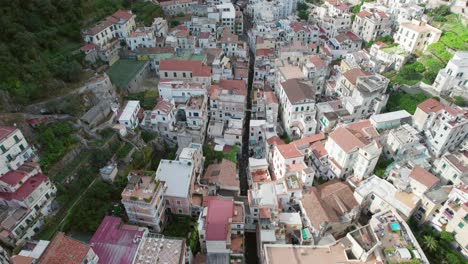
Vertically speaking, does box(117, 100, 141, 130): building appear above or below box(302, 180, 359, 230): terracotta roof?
above

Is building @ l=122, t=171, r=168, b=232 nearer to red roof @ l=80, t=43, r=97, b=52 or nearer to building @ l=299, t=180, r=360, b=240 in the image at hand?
building @ l=299, t=180, r=360, b=240

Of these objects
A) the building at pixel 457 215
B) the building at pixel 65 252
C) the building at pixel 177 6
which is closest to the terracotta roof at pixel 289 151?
the building at pixel 457 215

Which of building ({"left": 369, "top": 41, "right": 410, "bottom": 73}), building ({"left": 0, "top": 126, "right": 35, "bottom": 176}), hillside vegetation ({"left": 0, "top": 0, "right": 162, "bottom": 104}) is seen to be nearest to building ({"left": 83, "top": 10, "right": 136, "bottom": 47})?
hillside vegetation ({"left": 0, "top": 0, "right": 162, "bottom": 104})

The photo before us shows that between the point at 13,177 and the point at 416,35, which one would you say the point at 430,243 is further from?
the point at 13,177

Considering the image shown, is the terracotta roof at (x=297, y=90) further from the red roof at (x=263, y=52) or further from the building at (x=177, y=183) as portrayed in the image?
the building at (x=177, y=183)

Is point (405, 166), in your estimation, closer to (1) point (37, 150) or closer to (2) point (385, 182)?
(2) point (385, 182)

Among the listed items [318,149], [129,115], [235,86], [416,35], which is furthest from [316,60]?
[129,115]

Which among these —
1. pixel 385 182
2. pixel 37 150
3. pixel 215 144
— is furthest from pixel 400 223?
pixel 37 150
